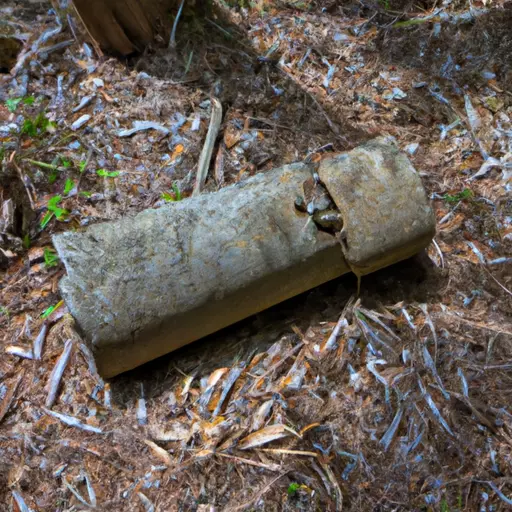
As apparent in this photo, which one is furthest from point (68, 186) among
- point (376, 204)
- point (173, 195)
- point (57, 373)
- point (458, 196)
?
point (458, 196)

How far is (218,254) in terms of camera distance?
7.68 ft

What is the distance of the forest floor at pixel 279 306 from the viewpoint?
2373 mm

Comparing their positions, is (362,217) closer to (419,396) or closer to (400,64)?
(419,396)

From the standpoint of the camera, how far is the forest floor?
2.37 m

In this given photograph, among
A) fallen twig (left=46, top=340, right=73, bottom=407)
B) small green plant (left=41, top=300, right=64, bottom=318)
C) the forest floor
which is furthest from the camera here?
small green plant (left=41, top=300, right=64, bottom=318)

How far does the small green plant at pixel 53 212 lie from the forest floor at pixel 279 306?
0.03 feet

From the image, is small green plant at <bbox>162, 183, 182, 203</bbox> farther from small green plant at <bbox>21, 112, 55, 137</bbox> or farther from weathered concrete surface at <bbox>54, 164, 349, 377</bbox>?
small green plant at <bbox>21, 112, 55, 137</bbox>

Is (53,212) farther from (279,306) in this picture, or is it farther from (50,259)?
(279,306)

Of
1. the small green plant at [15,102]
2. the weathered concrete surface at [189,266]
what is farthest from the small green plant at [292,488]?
the small green plant at [15,102]

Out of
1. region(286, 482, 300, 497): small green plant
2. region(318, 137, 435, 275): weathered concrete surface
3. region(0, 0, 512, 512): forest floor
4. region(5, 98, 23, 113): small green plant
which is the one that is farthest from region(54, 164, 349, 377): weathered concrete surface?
region(5, 98, 23, 113): small green plant

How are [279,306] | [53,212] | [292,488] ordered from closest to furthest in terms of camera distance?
[292,488]
[279,306]
[53,212]

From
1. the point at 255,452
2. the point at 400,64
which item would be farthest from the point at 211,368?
the point at 400,64

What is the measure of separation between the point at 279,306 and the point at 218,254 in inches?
24.3

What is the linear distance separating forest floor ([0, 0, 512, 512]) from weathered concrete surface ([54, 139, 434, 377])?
31 centimetres
